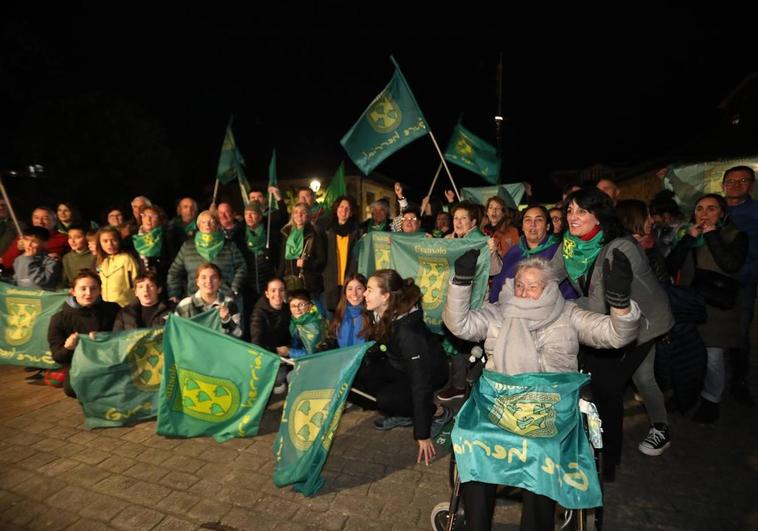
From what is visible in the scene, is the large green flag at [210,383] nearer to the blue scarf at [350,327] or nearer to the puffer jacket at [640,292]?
the blue scarf at [350,327]

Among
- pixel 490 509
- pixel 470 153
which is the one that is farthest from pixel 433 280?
pixel 470 153

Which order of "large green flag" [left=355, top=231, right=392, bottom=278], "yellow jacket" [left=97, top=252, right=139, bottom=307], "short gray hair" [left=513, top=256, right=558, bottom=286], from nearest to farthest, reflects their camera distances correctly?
1. "short gray hair" [left=513, top=256, right=558, bottom=286]
2. "yellow jacket" [left=97, top=252, right=139, bottom=307]
3. "large green flag" [left=355, top=231, right=392, bottom=278]

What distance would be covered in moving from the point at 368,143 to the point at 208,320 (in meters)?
3.87

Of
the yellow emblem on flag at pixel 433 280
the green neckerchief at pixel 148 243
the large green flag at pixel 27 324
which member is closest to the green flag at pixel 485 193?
the yellow emblem on flag at pixel 433 280

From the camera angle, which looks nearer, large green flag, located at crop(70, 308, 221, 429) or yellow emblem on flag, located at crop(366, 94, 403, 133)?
large green flag, located at crop(70, 308, 221, 429)

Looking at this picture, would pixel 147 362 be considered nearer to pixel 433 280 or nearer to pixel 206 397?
pixel 206 397

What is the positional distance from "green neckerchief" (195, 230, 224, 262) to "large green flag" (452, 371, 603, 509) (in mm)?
4083

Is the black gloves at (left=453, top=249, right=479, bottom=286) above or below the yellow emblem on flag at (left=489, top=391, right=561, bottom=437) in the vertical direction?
above

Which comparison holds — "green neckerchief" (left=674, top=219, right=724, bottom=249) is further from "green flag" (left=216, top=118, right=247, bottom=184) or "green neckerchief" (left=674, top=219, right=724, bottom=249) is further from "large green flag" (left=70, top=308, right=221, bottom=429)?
"green flag" (left=216, top=118, right=247, bottom=184)

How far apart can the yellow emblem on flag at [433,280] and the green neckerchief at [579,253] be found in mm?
2104

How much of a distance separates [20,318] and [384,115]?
5691 mm

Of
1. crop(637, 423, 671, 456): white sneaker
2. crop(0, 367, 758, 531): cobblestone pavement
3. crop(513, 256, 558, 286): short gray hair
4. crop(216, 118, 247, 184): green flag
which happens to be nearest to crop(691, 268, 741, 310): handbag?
crop(0, 367, 758, 531): cobblestone pavement

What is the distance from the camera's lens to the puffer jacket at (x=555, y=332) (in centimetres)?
249

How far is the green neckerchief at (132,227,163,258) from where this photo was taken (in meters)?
6.12
